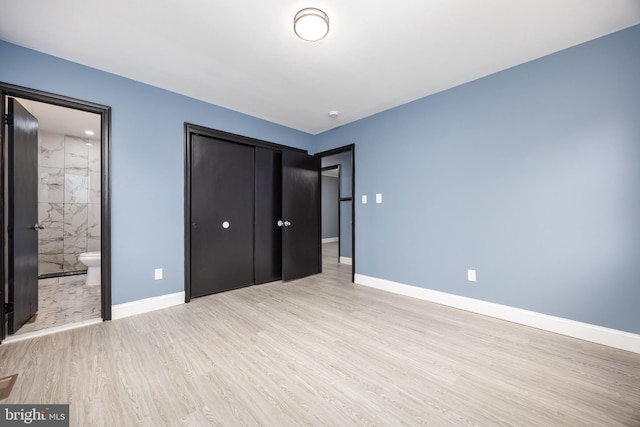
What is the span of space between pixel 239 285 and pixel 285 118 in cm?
260

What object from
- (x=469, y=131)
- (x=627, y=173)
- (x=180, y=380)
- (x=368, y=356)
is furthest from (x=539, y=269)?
(x=180, y=380)

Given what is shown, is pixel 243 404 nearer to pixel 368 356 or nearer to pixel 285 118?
pixel 368 356

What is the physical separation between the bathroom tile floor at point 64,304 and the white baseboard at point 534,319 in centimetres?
361

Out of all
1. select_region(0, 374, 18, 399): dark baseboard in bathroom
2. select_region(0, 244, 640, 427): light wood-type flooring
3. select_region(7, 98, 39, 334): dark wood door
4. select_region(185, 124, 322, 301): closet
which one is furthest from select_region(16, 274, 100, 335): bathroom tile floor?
select_region(185, 124, 322, 301): closet

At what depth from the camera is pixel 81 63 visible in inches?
93.4

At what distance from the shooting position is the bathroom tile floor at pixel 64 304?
2.38 metres

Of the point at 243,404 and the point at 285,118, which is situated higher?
the point at 285,118

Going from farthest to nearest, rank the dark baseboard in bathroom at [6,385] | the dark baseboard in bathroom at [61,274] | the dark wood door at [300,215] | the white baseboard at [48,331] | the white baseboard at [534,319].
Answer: the dark baseboard in bathroom at [61,274]
the dark wood door at [300,215]
the white baseboard at [48,331]
the white baseboard at [534,319]
the dark baseboard in bathroom at [6,385]

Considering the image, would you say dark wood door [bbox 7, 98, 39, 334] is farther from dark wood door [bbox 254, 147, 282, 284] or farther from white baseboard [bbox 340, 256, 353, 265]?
white baseboard [bbox 340, 256, 353, 265]

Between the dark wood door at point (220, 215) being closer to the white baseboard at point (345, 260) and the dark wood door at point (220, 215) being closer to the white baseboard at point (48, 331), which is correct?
the white baseboard at point (48, 331)

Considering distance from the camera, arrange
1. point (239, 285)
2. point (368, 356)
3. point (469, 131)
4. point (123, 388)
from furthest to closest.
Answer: point (239, 285) < point (469, 131) < point (368, 356) < point (123, 388)

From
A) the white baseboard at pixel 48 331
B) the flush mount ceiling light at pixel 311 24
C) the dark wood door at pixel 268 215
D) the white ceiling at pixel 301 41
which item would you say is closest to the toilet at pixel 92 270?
the white baseboard at pixel 48 331

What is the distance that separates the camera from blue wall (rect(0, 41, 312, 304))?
2.32 m
